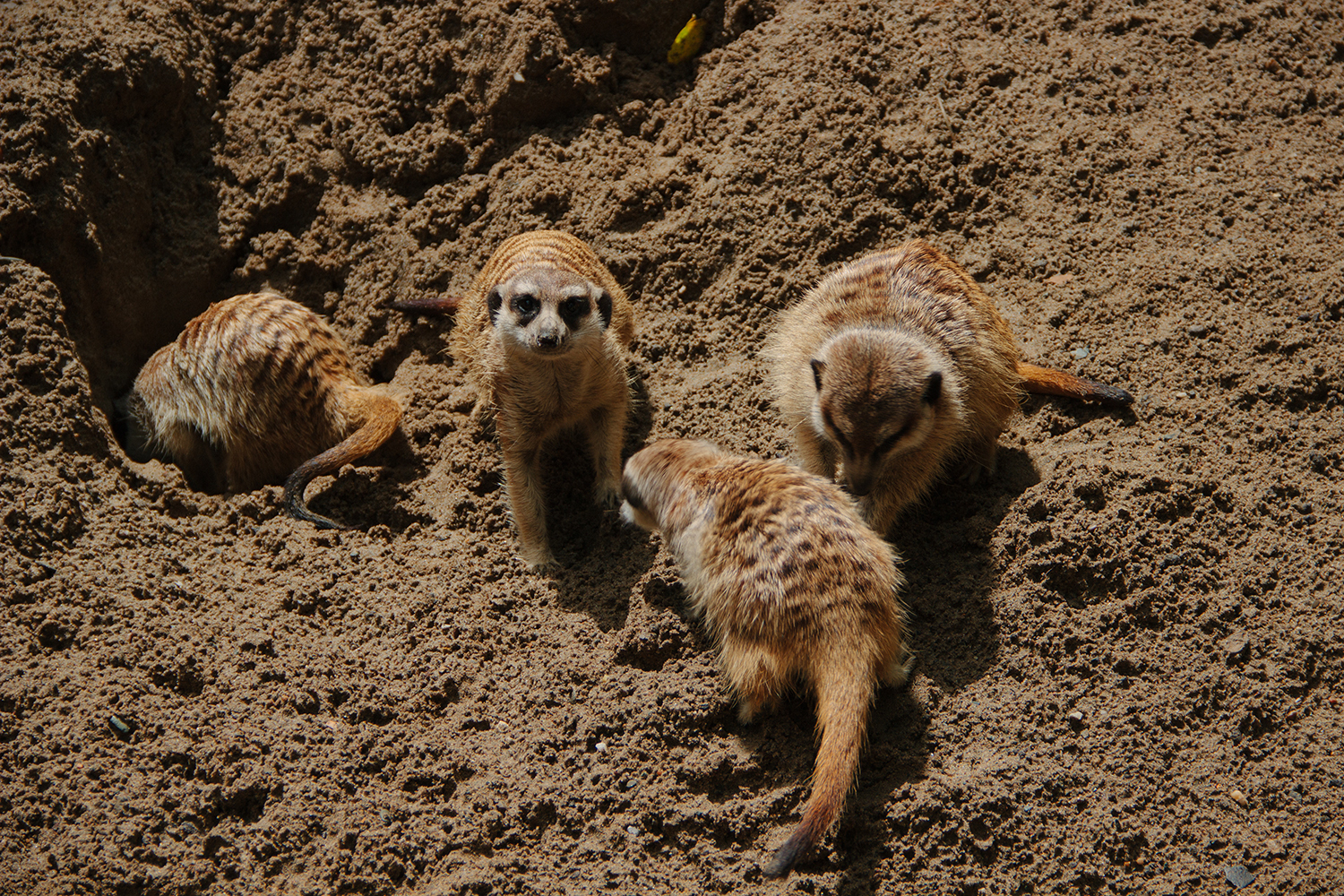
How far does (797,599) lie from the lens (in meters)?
2.31

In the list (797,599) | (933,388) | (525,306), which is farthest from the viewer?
(525,306)

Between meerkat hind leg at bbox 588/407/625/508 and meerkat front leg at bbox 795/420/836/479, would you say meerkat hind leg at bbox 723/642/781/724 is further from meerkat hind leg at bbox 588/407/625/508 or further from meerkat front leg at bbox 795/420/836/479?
meerkat hind leg at bbox 588/407/625/508

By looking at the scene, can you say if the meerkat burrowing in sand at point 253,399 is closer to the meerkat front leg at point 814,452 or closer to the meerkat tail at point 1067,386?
the meerkat front leg at point 814,452

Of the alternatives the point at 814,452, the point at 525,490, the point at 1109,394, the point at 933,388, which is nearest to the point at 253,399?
the point at 525,490

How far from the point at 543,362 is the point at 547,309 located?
247 mm

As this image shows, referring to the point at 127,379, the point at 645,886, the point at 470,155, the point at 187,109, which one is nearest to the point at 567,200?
the point at 470,155

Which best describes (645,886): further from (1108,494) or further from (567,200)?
(567,200)

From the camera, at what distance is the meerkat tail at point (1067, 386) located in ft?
9.92

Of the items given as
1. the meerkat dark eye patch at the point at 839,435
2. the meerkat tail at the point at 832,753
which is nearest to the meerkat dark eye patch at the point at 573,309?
the meerkat dark eye patch at the point at 839,435

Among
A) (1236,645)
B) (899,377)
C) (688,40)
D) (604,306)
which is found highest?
(688,40)

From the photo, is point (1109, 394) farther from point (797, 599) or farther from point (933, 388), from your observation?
point (797, 599)

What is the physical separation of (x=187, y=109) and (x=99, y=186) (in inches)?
23.7

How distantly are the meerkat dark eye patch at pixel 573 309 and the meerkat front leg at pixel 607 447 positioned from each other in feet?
1.27

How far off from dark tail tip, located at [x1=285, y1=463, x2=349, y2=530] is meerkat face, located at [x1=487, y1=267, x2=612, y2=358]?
84 cm
